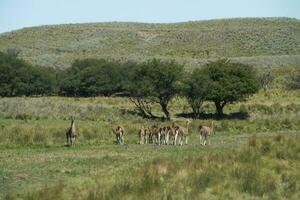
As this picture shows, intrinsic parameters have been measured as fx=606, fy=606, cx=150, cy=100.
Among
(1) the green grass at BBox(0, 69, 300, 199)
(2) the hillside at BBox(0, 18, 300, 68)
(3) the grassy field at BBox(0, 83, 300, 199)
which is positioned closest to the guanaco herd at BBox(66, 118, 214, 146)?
(1) the green grass at BBox(0, 69, 300, 199)

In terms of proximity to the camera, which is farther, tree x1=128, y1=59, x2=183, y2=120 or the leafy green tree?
the leafy green tree

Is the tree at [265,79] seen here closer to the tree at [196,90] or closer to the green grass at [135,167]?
the tree at [196,90]

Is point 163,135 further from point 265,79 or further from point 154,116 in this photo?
point 265,79

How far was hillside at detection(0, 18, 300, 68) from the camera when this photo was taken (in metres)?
141

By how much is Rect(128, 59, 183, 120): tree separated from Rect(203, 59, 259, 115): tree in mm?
3569

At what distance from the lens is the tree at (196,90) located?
193 feet

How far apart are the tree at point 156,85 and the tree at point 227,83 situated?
357 cm

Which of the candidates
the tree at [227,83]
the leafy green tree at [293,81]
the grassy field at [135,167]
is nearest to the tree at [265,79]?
the leafy green tree at [293,81]

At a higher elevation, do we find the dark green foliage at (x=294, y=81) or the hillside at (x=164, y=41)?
the hillside at (x=164, y=41)

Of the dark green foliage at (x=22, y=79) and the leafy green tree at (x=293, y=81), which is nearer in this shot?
the dark green foliage at (x=22, y=79)

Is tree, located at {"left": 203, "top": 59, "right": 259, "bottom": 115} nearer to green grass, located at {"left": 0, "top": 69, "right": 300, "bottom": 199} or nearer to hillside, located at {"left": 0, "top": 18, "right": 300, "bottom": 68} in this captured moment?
green grass, located at {"left": 0, "top": 69, "right": 300, "bottom": 199}

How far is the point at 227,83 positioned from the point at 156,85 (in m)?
7.11

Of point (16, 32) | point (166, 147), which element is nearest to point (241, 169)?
point (166, 147)

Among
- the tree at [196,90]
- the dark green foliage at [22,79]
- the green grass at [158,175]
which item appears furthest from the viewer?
the dark green foliage at [22,79]
